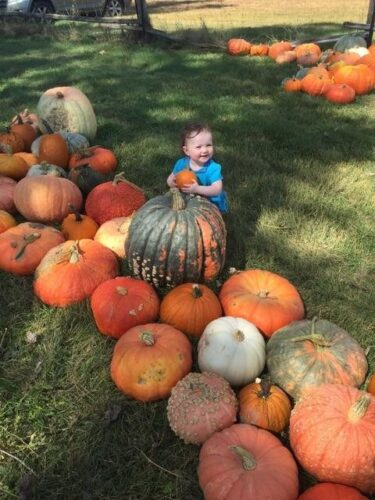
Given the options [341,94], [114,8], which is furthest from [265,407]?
[114,8]

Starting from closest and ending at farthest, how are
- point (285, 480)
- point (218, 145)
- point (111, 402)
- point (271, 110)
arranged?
1. point (285, 480)
2. point (111, 402)
3. point (218, 145)
4. point (271, 110)

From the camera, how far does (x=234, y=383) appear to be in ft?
9.57

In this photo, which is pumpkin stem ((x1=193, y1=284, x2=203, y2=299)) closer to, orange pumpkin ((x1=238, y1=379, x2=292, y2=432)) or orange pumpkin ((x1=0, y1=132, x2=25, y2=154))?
orange pumpkin ((x1=238, y1=379, x2=292, y2=432))

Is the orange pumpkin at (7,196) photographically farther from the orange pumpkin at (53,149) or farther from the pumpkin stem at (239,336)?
the pumpkin stem at (239,336)

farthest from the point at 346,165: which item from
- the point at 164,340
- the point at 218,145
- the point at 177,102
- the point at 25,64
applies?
the point at 25,64

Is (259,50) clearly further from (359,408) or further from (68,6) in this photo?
(68,6)

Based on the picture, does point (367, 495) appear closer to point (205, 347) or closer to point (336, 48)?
point (205, 347)

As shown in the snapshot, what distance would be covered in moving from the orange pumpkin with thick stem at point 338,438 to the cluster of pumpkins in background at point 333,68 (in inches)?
238

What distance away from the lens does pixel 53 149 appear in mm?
5094

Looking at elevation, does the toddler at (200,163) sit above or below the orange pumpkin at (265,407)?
above

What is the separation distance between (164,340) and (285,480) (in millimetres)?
1028

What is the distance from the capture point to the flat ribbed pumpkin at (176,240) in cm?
344

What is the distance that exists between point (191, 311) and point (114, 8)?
19549mm

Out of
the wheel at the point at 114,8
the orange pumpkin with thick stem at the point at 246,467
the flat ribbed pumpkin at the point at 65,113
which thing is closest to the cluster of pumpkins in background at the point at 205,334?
the orange pumpkin with thick stem at the point at 246,467
